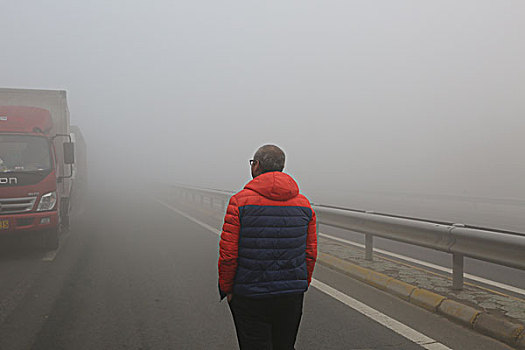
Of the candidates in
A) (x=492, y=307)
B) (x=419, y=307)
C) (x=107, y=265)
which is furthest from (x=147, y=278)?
(x=492, y=307)

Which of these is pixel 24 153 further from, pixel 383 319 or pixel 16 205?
pixel 383 319

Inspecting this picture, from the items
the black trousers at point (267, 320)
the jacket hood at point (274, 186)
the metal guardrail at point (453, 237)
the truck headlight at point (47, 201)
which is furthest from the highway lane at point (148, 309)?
the jacket hood at point (274, 186)

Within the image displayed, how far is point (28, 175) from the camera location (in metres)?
8.27

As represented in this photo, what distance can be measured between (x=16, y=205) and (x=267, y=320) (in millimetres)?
6825

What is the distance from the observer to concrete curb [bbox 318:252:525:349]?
411 cm

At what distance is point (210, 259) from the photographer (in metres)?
8.25

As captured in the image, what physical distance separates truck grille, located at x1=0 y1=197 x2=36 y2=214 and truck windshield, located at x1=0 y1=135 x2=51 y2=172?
2.24 feet

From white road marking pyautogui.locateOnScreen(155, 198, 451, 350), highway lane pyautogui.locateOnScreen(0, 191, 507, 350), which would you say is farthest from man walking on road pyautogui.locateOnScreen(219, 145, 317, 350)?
white road marking pyautogui.locateOnScreen(155, 198, 451, 350)

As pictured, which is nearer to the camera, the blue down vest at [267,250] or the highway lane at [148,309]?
the blue down vest at [267,250]

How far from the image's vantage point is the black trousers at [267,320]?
276cm

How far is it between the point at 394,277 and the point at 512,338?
6.70 feet

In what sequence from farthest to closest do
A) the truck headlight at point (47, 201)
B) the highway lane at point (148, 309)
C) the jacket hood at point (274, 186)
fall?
the truck headlight at point (47, 201) → the highway lane at point (148, 309) → the jacket hood at point (274, 186)

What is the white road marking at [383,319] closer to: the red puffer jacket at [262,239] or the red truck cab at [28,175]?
the red puffer jacket at [262,239]

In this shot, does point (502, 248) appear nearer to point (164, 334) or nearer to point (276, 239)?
point (276, 239)
